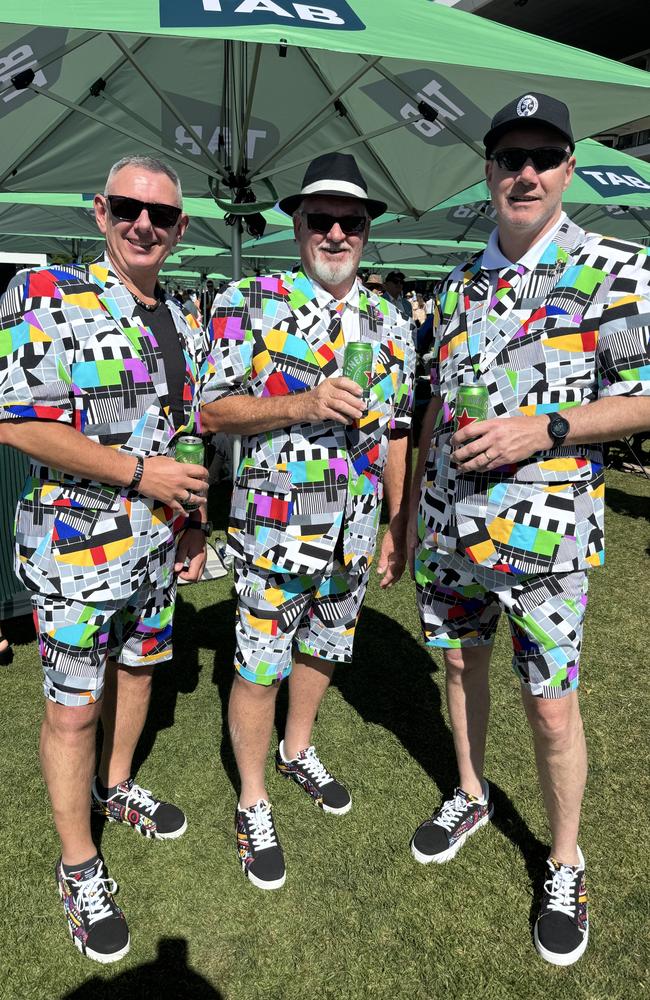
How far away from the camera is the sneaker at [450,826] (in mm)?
2363

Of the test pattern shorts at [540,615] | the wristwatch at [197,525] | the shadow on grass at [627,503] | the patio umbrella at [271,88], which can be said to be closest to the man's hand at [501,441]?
the test pattern shorts at [540,615]

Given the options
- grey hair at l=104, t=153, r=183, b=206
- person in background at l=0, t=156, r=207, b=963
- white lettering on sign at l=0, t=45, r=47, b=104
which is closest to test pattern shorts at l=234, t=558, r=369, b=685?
person in background at l=0, t=156, r=207, b=963

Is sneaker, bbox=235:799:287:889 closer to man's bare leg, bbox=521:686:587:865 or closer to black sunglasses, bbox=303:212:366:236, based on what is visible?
man's bare leg, bbox=521:686:587:865

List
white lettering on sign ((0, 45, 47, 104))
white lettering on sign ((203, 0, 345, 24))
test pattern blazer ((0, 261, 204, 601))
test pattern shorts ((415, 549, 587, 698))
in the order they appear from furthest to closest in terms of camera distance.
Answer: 1. white lettering on sign ((0, 45, 47, 104))
2. white lettering on sign ((203, 0, 345, 24))
3. test pattern shorts ((415, 549, 587, 698))
4. test pattern blazer ((0, 261, 204, 601))

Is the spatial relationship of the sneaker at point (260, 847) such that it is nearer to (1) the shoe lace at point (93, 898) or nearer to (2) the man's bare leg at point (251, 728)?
(2) the man's bare leg at point (251, 728)

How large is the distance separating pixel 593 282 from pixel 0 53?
3.20 metres

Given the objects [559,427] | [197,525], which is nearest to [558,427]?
[559,427]

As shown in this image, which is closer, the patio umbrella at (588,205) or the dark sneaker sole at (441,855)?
the dark sneaker sole at (441,855)

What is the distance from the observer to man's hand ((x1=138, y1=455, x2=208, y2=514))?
1831mm

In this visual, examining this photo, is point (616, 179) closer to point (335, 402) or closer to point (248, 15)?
point (248, 15)

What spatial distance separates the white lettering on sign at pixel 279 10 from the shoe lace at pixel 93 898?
9.62ft

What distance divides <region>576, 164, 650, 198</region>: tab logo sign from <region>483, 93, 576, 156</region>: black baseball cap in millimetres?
4303

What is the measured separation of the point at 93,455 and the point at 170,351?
446 millimetres

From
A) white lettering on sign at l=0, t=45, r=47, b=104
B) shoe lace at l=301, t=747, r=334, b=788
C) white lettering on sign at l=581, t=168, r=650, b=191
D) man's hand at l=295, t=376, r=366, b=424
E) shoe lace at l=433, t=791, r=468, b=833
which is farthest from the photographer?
white lettering on sign at l=581, t=168, r=650, b=191
